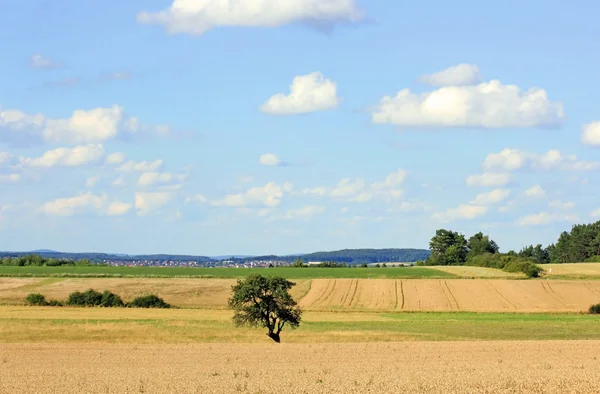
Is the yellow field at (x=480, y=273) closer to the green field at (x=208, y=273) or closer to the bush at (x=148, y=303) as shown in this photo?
the green field at (x=208, y=273)

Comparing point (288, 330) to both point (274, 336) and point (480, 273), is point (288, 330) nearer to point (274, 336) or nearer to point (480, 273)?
point (274, 336)

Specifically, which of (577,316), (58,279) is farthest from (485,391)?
(58,279)

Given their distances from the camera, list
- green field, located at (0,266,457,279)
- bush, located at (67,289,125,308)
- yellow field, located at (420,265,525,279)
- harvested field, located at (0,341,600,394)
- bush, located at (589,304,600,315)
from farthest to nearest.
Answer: green field, located at (0,266,457,279) < yellow field, located at (420,265,525,279) < bush, located at (67,289,125,308) < bush, located at (589,304,600,315) < harvested field, located at (0,341,600,394)

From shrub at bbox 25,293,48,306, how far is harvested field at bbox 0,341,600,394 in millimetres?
41964

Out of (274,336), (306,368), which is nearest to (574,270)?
(274,336)

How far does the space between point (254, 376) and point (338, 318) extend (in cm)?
4035

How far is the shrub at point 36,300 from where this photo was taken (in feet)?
283

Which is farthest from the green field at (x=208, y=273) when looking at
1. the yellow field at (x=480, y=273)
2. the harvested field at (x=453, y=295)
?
the harvested field at (x=453, y=295)

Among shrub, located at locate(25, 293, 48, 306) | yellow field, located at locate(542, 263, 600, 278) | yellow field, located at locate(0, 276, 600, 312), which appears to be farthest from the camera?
yellow field, located at locate(542, 263, 600, 278)

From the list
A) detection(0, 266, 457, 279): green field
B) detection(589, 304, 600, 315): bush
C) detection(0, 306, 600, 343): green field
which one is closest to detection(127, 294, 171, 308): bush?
detection(0, 306, 600, 343): green field

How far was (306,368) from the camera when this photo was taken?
35406 mm

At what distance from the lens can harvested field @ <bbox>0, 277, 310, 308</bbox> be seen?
300 ft

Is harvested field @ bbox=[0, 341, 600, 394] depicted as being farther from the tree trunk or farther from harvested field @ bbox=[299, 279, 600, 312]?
harvested field @ bbox=[299, 279, 600, 312]

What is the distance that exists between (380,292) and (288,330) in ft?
135
